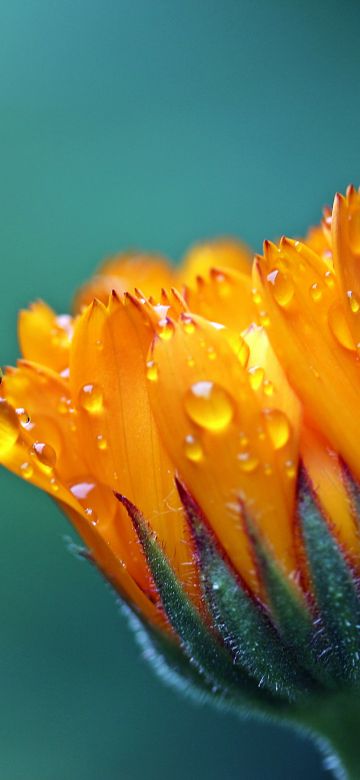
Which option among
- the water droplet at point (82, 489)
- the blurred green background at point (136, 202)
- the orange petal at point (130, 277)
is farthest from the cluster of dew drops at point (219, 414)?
the blurred green background at point (136, 202)

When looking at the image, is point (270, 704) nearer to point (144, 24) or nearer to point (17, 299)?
point (17, 299)

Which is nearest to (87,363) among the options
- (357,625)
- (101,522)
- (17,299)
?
(101,522)

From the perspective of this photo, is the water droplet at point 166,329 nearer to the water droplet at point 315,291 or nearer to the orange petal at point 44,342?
the water droplet at point 315,291

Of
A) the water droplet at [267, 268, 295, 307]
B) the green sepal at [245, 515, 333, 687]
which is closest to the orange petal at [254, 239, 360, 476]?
the water droplet at [267, 268, 295, 307]

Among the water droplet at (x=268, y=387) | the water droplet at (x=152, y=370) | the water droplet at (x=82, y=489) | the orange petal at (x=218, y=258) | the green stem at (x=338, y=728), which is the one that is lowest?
the green stem at (x=338, y=728)

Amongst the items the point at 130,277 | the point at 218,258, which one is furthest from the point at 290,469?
the point at 218,258

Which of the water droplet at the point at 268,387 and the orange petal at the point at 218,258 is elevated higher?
the orange petal at the point at 218,258
